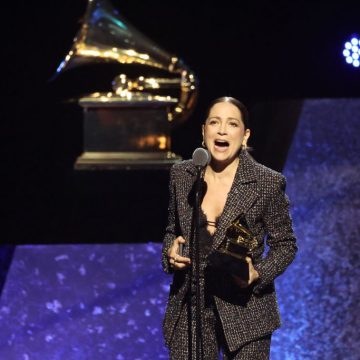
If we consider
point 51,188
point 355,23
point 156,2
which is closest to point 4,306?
point 51,188

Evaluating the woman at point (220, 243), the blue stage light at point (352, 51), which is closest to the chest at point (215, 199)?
the woman at point (220, 243)

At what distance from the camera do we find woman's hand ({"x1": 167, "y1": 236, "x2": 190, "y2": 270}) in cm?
206

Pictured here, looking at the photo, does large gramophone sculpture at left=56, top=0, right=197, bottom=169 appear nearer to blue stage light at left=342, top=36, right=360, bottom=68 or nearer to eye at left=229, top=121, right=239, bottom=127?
blue stage light at left=342, top=36, right=360, bottom=68

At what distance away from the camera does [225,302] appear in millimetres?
2129

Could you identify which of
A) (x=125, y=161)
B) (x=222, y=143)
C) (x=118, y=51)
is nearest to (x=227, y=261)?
(x=222, y=143)

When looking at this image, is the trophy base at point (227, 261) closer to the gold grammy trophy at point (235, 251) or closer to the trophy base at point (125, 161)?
the gold grammy trophy at point (235, 251)

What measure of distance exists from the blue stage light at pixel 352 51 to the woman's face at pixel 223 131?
2.51m

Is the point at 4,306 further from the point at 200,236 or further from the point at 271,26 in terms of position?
the point at 271,26

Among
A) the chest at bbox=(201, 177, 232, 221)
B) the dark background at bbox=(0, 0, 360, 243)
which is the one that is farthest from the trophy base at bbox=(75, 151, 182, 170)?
the chest at bbox=(201, 177, 232, 221)

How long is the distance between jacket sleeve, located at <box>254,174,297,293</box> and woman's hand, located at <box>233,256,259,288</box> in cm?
6

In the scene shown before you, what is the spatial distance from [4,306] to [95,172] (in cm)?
77

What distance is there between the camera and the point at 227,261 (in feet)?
6.52

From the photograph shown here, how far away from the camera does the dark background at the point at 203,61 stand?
4.20 m

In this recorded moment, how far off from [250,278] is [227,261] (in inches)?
4.7
